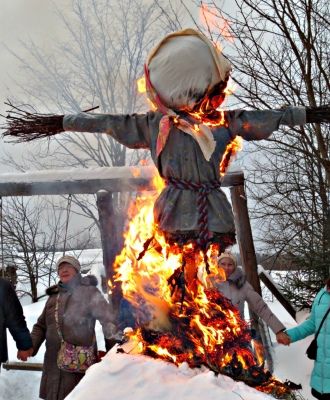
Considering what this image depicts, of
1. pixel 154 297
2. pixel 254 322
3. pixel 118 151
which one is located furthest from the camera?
pixel 118 151

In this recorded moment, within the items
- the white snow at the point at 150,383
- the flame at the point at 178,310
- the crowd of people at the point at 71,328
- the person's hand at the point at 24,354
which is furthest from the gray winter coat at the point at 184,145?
the person's hand at the point at 24,354

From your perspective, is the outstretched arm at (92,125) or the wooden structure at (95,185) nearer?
the outstretched arm at (92,125)

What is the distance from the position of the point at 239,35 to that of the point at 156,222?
4.08 metres

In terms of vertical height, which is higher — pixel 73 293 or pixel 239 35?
pixel 239 35

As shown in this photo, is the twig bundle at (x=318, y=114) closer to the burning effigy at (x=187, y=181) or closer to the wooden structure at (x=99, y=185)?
the burning effigy at (x=187, y=181)

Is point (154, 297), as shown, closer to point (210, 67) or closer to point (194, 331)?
point (194, 331)

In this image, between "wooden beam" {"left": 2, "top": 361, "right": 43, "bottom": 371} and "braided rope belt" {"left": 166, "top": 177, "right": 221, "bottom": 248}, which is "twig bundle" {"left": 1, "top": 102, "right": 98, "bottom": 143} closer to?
"braided rope belt" {"left": 166, "top": 177, "right": 221, "bottom": 248}

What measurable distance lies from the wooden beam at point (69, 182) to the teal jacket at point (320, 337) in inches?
76.3

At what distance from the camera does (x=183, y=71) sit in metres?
2.22

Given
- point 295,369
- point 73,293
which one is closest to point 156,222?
point 73,293

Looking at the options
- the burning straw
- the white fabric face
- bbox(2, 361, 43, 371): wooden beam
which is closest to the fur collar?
the burning straw

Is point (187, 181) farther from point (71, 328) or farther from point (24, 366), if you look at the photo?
point (24, 366)

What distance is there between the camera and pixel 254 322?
4.81 metres

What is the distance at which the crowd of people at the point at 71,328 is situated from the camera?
10.9ft
